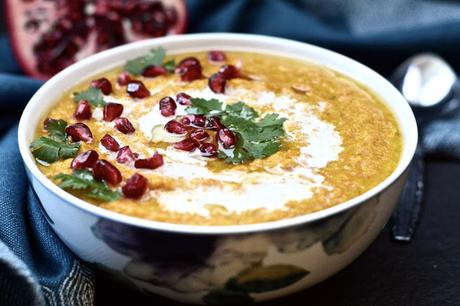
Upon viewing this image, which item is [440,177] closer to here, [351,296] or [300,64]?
[300,64]

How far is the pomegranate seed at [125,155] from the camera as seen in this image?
9.30 ft

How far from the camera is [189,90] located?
11.3ft

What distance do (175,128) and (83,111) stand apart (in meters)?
0.45

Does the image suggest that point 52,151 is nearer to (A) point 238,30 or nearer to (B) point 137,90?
(B) point 137,90

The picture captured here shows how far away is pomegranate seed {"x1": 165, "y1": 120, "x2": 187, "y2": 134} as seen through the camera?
3051 millimetres

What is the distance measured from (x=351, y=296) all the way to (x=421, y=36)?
2.40 metres

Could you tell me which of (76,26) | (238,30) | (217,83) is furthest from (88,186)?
(238,30)

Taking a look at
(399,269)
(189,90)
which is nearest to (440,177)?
(399,269)

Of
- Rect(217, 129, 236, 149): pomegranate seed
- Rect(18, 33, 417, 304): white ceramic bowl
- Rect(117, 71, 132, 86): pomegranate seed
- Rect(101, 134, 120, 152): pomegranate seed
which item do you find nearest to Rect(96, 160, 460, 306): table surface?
Rect(18, 33, 417, 304): white ceramic bowl

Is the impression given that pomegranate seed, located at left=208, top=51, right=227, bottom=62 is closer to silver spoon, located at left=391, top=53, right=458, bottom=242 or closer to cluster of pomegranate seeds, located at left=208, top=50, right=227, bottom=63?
cluster of pomegranate seeds, located at left=208, top=50, right=227, bottom=63

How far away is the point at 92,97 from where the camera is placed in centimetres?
333

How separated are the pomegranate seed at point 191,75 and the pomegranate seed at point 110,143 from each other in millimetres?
697

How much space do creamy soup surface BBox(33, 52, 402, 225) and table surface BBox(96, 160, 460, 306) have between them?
18.6 inches

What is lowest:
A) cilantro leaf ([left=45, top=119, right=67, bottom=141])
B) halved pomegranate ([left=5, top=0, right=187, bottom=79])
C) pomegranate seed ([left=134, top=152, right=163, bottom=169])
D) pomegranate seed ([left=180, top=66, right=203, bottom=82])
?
halved pomegranate ([left=5, top=0, right=187, bottom=79])
